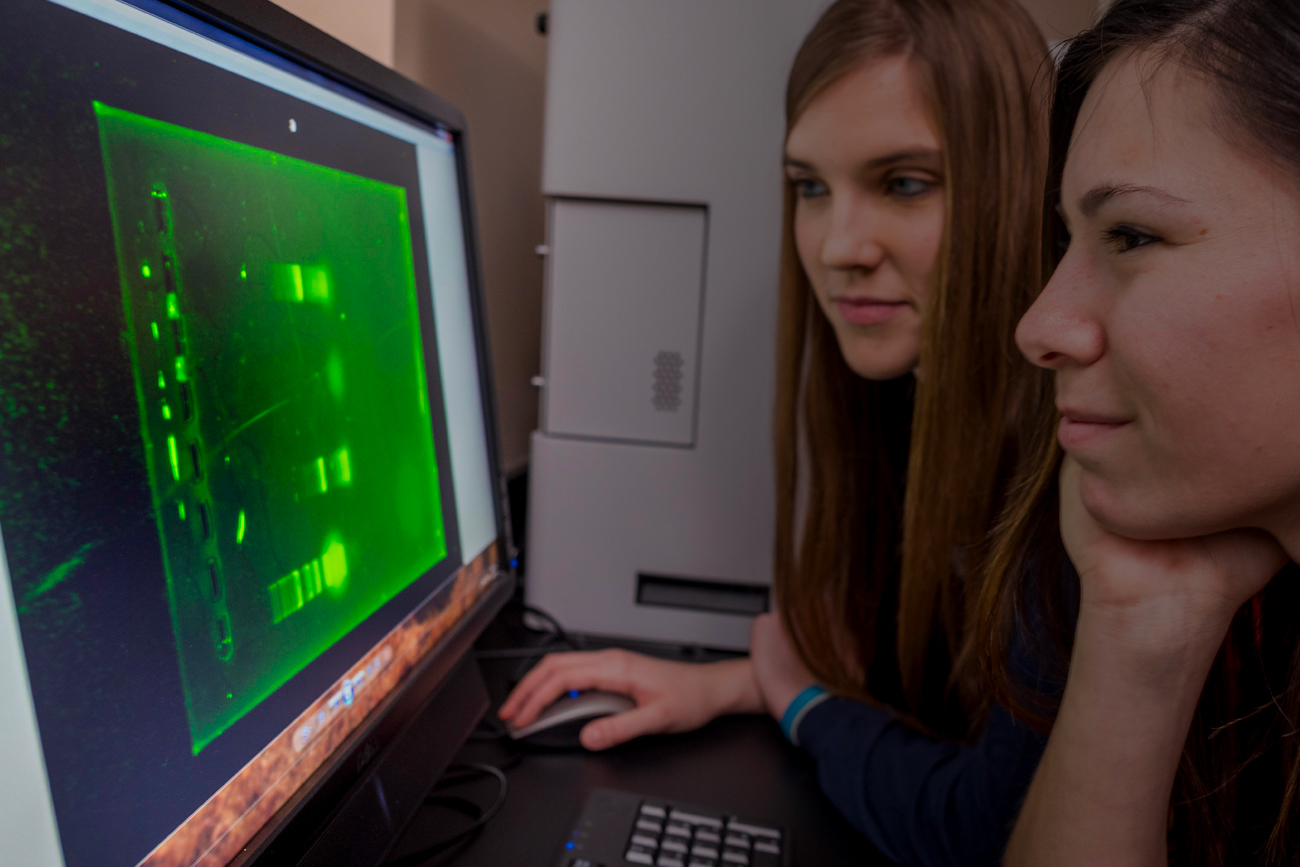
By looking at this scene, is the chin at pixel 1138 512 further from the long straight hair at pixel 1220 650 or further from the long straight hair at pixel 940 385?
the long straight hair at pixel 940 385

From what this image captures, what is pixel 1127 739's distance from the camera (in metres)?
0.47

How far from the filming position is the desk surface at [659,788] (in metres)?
0.52

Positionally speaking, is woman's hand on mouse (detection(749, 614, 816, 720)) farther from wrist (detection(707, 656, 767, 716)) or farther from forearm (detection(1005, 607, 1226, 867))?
forearm (detection(1005, 607, 1226, 867))

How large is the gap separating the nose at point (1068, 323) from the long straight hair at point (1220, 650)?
0.10 m

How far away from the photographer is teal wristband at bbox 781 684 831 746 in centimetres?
68

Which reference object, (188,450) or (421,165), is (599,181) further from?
(188,450)

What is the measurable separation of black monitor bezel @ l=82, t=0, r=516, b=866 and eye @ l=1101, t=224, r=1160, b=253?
39 centimetres

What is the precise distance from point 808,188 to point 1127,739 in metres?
0.53

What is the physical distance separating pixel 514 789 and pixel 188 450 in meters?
0.38

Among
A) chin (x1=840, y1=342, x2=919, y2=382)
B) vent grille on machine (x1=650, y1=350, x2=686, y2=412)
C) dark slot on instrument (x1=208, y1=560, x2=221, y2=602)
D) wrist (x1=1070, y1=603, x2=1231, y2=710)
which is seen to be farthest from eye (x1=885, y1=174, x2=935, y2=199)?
dark slot on instrument (x1=208, y1=560, x2=221, y2=602)

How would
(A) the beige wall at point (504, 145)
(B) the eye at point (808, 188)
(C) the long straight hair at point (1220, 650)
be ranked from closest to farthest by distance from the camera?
1. (C) the long straight hair at point (1220, 650)
2. (B) the eye at point (808, 188)
3. (A) the beige wall at point (504, 145)

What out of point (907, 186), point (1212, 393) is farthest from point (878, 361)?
point (1212, 393)

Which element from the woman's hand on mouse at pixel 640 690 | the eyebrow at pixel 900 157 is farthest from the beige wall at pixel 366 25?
the woman's hand on mouse at pixel 640 690

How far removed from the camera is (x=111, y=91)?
0.89 feet
